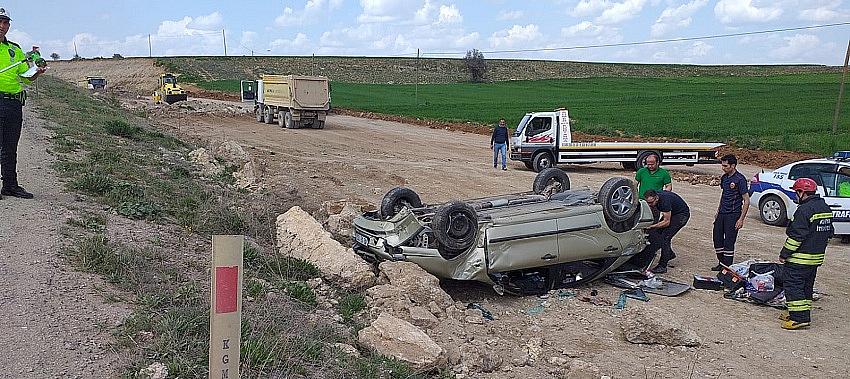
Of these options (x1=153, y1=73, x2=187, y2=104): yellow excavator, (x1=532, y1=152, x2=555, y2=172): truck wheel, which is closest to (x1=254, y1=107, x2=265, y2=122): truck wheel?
(x1=153, y1=73, x2=187, y2=104): yellow excavator

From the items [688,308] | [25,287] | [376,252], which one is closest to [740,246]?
[688,308]

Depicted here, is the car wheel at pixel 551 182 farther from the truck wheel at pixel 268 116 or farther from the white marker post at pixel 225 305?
the truck wheel at pixel 268 116

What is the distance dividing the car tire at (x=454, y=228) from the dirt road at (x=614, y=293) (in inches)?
31.5

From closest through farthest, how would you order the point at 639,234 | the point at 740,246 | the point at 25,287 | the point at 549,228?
the point at 25,287 → the point at 549,228 → the point at 639,234 → the point at 740,246

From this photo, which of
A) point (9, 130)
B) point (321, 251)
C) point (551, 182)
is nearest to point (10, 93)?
point (9, 130)

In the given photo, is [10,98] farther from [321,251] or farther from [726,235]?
[726,235]

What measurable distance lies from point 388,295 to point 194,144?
16.2 metres

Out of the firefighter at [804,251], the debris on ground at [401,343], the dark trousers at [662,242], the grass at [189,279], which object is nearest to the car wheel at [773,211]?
the dark trousers at [662,242]

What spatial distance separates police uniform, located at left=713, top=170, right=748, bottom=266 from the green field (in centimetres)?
1743

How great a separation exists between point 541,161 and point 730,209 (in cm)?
1128

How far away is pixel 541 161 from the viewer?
20734 mm

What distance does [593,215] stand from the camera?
28.1 ft

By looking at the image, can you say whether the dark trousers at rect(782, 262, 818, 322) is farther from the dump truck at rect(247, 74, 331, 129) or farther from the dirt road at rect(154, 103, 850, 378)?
the dump truck at rect(247, 74, 331, 129)

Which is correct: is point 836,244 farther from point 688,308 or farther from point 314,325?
point 314,325
